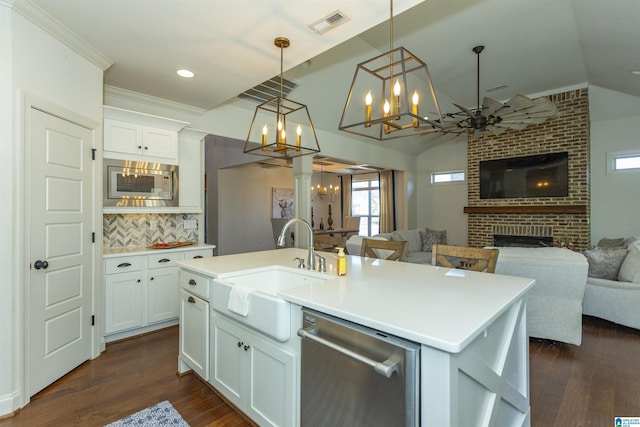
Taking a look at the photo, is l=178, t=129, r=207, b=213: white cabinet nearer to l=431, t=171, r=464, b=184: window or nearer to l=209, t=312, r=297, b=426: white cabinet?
l=209, t=312, r=297, b=426: white cabinet

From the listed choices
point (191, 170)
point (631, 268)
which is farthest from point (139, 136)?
A: point (631, 268)

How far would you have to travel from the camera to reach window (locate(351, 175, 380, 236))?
9.98 metres

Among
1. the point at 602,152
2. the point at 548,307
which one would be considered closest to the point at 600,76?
the point at 602,152

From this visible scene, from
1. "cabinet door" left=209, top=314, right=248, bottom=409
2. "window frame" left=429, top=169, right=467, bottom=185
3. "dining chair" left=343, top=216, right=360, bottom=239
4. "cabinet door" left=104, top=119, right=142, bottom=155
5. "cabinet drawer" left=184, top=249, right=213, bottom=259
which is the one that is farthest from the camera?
"dining chair" left=343, top=216, right=360, bottom=239

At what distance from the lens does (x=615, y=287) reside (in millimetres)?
3357

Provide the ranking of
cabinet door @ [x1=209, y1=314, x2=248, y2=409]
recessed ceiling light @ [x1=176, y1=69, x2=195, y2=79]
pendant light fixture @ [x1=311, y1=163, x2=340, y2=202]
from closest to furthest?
1. cabinet door @ [x1=209, y1=314, x2=248, y2=409]
2. recessed ceiling light @ [x1=176, y1=69, x2=195, y2=79]
3. pendant light fixture @ [x1=311, y1=163, x2=340, y2=202]

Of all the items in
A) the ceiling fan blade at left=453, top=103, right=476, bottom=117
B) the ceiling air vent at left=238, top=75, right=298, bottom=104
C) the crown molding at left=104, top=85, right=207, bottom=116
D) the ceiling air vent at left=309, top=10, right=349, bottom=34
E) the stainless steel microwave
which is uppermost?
the ceiling air vent at left=238, top=75, right=298, bottom=104

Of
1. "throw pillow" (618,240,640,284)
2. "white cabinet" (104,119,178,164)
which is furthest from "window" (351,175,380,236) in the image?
"white cabinet" (104,119,178,164)

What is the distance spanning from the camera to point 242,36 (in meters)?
2.43

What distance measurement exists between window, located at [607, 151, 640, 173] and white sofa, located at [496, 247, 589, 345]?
13.7ft

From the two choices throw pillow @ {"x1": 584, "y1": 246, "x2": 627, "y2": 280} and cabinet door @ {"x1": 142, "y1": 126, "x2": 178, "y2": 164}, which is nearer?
cabinet door @ {"x1": 142, "y1": 126, "x2": 178, "y2": 164}

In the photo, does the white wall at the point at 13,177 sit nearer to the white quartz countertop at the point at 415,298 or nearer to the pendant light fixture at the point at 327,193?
the white quartz countertop at the point at 415,298

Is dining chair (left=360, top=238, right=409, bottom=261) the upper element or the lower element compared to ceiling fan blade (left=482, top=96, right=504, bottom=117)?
lower

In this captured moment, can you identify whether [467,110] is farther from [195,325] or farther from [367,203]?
[367,203]
